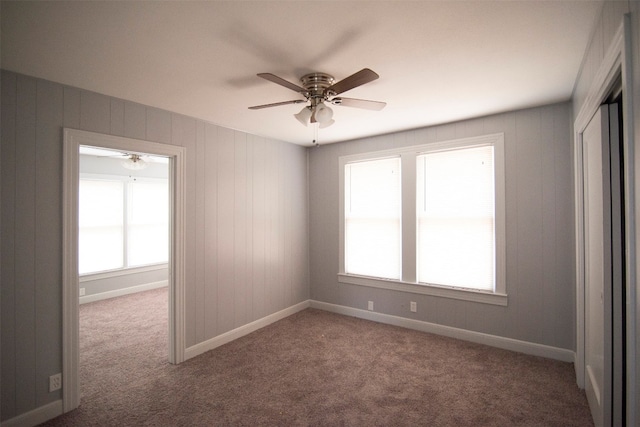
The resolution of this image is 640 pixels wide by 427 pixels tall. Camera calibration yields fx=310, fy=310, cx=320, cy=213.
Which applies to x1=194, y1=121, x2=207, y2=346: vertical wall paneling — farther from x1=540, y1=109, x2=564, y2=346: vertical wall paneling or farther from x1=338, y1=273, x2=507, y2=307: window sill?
x1=540, y1=109, x2=564, y2=346: vertical wall paneling

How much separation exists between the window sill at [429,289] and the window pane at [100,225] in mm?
4413

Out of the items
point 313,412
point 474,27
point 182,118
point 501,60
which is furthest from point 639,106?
point 182,118

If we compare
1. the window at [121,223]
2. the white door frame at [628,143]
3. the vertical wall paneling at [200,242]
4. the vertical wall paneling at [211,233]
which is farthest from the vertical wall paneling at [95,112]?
the white door frame at [628,143]

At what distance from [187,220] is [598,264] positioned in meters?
3.49

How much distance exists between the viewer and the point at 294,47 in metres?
1.96

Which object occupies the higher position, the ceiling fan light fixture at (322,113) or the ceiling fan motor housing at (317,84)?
the ceiling fan motor housing at (317,84)

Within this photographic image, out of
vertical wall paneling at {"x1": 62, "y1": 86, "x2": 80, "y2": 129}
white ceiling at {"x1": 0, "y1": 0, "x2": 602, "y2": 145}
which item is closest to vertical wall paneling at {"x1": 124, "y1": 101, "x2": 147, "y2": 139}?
white ceiling at {"x1": 0, "y1": 0, "x2": 602, "y2": 145}

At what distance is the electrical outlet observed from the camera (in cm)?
238

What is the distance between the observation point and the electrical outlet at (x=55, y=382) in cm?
238

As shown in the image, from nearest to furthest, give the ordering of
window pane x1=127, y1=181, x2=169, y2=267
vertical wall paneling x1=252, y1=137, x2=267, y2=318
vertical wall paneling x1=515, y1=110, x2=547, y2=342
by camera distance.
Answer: vertical wall paneling x1=515, y1=110, x2=547, y2=342 → vertical wall paneling x1=252, y1=137, x2=267, y2=318 → window pane x1=127, y1=181, x2=169, y2=267

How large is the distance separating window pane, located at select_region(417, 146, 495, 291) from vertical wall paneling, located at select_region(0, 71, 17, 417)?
3.87 m

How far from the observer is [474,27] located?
177 centimetres

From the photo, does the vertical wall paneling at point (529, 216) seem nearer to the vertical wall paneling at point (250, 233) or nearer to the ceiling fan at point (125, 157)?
the vertical wall paneling at point (250, 233)

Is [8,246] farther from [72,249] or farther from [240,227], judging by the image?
[240,227]
